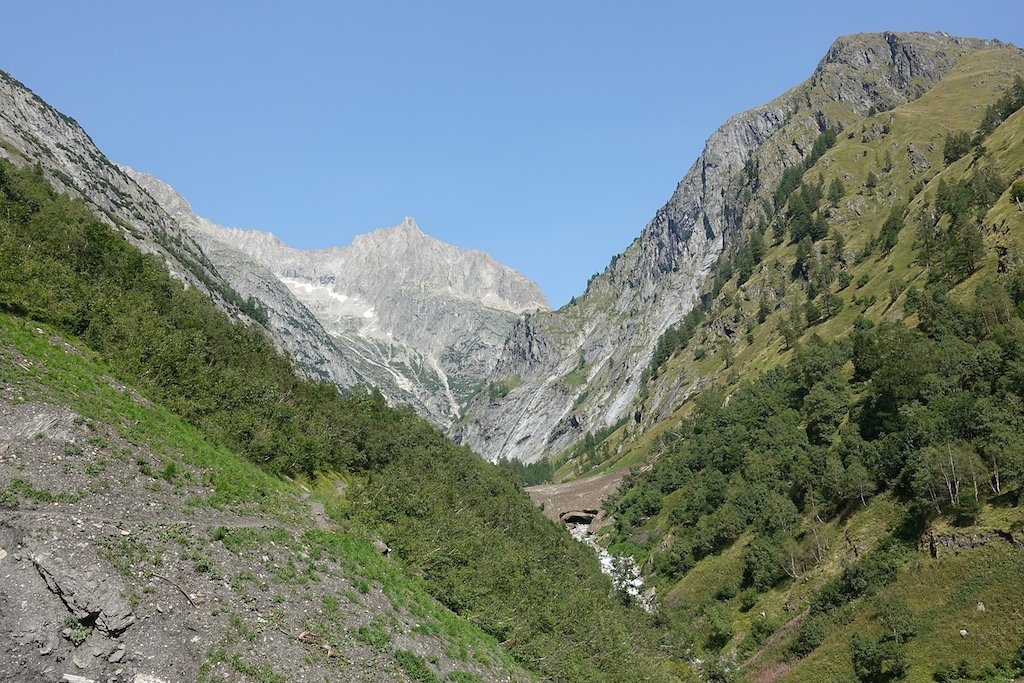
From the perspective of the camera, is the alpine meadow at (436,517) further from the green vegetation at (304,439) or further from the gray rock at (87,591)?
the green vegetation at (304,439)

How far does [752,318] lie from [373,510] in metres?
184

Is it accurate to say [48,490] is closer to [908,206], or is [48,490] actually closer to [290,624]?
[290,624]

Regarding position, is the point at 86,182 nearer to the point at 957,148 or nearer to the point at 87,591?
the point at 87,591

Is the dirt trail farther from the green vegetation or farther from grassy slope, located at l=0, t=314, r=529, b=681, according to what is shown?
grassy slope, located at l=0, t=314, r=529, b=681

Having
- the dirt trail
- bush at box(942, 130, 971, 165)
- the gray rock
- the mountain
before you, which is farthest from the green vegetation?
bush at box(942, 130, 971, 165)

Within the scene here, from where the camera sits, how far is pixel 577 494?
154875 mm

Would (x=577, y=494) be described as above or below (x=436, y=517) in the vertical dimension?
above

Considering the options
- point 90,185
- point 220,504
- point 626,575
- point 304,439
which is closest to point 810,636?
point 626,575

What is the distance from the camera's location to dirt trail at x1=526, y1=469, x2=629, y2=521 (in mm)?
145125

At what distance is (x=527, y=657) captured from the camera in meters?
32.7

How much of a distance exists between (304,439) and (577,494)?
121 m

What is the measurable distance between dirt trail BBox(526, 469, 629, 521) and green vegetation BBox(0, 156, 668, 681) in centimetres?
8370

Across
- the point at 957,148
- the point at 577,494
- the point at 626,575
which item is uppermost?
the point at 957,148

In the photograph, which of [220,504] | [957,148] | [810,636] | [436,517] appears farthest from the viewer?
[957,148]
